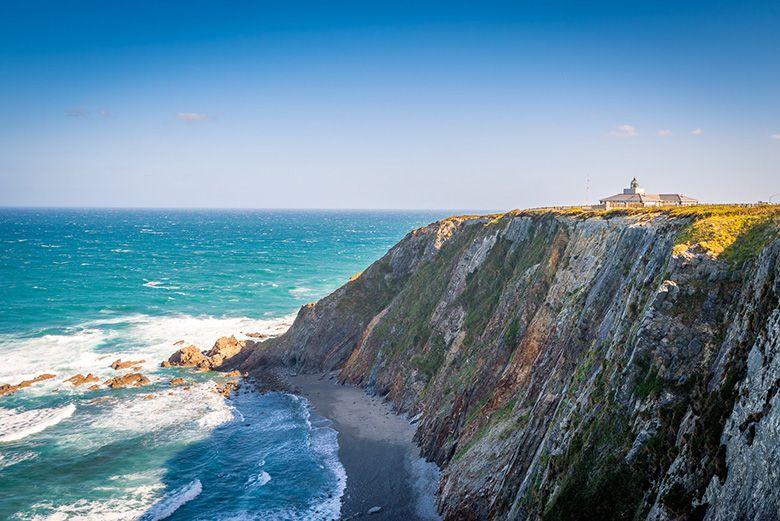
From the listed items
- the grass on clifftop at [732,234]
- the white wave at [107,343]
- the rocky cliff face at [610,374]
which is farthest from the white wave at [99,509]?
the grass on clifftop at [732,234]

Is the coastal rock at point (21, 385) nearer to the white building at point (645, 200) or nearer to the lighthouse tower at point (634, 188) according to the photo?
the white building at point (645, 200)

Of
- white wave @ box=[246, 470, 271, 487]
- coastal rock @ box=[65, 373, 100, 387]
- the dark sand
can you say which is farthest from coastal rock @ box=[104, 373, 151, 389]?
white wave @ box=[246, 470, 271, 487]

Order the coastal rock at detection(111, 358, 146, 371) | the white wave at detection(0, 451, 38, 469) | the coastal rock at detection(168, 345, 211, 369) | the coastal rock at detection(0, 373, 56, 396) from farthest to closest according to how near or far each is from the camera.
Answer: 1. the coastal rock at detection(168, 345, 211, 369)
2. the coastal rock at detection(111, 358, 146, 371)
3. the coastal rock at detection(0, 373, 56, 396)
4. the white wave at detection(0, 451, 38, 469)

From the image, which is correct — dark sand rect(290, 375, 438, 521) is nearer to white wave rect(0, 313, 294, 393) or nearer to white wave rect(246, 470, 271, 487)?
white wave rect(246, 470, 271, 487)

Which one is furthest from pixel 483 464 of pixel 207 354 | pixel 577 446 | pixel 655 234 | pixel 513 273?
pixel 207 354

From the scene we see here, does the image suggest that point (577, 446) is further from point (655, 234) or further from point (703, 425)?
point (655, 234)

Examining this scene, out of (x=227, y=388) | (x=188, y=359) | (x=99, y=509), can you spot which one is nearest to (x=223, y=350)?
(x=188, y=359)

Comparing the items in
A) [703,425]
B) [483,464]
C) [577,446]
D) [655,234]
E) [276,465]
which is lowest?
[276,465]
